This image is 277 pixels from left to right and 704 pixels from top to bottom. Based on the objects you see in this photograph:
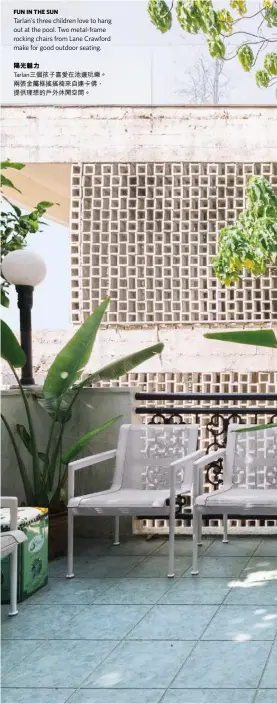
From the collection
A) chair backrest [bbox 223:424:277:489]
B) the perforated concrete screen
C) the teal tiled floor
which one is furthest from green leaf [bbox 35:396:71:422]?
the perforated concrete screen

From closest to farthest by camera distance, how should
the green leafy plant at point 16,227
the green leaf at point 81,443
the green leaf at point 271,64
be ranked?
the green leaf at point 81,443 < the green leafy plant at point 16,227 < the green leaf at point 271,64

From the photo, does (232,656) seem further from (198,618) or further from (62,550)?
(62,550)

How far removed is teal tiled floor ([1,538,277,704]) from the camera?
9.71 feet

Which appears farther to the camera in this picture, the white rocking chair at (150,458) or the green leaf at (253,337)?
the white rocking chair at (150,458)

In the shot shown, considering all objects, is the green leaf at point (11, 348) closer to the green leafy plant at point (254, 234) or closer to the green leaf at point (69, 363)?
the green leaf at point (69, 363)

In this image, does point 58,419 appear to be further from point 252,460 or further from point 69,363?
point 252,460

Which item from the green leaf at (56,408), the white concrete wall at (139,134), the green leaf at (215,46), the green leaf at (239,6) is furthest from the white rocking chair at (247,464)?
the white concrete wall at (139,134)

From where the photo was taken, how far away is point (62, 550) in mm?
5277

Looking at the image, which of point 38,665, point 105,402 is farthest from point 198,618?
point 105,402

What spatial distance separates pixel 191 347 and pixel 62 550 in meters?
7.74

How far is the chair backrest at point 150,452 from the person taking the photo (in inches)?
208

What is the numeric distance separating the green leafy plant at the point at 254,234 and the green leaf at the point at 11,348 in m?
5.60

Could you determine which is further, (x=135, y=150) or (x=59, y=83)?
(x=135, y=150)

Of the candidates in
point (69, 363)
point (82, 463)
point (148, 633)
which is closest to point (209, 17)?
point (69, 363)
